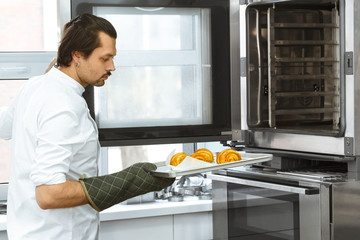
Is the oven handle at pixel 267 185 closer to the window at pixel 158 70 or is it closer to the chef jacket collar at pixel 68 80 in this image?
the window at pixel 158 70

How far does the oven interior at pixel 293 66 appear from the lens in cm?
200

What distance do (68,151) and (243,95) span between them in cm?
86

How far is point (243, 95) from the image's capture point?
2016 mm

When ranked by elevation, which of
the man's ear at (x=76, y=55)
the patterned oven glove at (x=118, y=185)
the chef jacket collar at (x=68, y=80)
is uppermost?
the man's ear at (x=76, y=55)

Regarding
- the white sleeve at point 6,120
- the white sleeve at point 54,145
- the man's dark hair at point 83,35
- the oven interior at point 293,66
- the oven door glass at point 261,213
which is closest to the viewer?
the white sleeve at point 54,145

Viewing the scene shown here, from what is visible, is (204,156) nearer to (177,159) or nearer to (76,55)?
(177,159)

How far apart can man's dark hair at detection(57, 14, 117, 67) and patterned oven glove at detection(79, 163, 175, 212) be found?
29 centimetres

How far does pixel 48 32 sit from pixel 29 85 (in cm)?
107

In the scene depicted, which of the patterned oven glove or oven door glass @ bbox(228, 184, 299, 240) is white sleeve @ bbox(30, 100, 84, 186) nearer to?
the patterned oven glove

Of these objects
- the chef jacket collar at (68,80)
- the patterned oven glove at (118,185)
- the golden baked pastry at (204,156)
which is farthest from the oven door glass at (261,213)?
the chef jacket collar at (68,80)

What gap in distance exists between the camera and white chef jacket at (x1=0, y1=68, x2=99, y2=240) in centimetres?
129

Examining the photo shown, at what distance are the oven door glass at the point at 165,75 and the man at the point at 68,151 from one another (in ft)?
1.42

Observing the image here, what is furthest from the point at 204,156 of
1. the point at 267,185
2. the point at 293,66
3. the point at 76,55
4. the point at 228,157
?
the point at 293,66

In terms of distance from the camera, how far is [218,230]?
2125 millimetres
